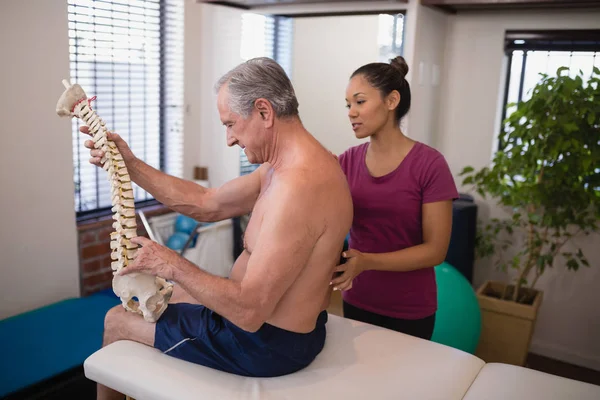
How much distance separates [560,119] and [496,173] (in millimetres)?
441

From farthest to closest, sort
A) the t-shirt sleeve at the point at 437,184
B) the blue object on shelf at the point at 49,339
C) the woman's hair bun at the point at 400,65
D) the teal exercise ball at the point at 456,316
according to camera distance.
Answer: the teal exercise ball at the point at 456,316 < the blue object on shelf at the point at 49,339 < the woman's hair bun at the point at 400,65 < the t-shirt sleeve at the point at 437,184

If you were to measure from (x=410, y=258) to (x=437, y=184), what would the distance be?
0.24m

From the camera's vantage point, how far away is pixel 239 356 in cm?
148

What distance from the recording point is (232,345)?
148 cm

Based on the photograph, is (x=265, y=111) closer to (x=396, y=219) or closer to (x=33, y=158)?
(x=396, y=219)

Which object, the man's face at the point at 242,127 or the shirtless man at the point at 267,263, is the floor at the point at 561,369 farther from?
the man's face at the point at 242,127

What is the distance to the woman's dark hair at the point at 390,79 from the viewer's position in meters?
1.79

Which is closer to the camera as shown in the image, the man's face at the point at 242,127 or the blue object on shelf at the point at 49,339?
the man's face at the point at 242,127

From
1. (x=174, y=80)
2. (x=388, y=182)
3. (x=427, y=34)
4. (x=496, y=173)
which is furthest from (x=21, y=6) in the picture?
(x=496, y=173)

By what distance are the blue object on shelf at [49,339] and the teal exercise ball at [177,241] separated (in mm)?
551

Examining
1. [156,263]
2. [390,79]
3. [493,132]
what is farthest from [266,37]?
[156,263]

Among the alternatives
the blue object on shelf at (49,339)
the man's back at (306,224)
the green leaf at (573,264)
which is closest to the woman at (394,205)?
the man's back at (306,224)

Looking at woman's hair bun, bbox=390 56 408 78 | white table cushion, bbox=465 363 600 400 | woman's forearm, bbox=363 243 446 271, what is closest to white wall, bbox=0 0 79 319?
woman's hair bun, bbox=390 56 408 78

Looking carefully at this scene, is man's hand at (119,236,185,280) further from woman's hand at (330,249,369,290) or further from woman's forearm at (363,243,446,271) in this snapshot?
woman's forearm at (363,243,446,271)
